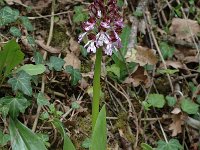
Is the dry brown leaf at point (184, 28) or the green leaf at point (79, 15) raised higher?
the green leaf at point (79, 15)

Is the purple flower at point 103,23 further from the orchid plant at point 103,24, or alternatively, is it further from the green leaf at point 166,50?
the green leaf at point 166,50

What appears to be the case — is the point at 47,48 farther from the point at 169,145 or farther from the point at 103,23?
the point at 103,23

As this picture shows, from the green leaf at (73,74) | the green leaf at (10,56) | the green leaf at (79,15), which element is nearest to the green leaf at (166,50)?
the green leaf at (79,15)

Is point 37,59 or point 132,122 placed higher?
point 37,59

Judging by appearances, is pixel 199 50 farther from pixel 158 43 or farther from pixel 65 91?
pixel 65 91

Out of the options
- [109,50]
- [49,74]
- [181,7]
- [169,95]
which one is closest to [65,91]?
[49,74]

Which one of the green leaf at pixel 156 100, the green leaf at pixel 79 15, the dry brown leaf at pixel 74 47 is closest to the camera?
the green leaf at pixel 156 100
